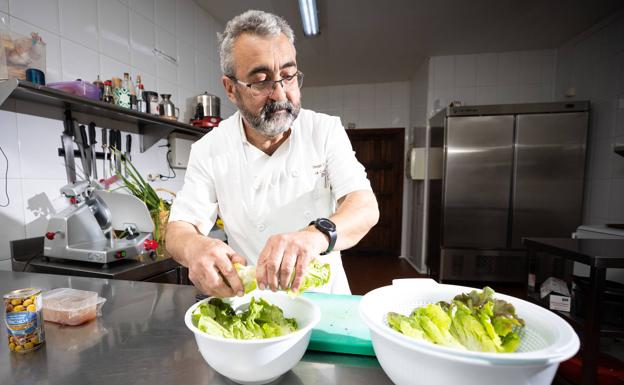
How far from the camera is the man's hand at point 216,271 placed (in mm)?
630

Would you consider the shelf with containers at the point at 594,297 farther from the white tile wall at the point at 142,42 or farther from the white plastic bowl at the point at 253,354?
the white tile wall at the point at 142,42

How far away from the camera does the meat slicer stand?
1444 millimetres

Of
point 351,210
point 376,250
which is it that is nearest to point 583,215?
point 376,250

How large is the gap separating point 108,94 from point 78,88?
0.25 metres

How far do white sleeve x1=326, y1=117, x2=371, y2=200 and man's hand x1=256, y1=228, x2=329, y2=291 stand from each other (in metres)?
0.53

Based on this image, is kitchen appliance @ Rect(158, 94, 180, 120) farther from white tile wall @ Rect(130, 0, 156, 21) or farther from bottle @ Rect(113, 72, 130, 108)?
white tile wall @ Rect(130, 0, 156, 21)

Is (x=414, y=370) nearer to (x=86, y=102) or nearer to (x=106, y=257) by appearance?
(x=106, y=257)

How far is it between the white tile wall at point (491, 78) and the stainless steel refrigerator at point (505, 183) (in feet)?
2.35

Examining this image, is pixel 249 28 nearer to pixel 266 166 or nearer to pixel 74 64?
pixel 266 166

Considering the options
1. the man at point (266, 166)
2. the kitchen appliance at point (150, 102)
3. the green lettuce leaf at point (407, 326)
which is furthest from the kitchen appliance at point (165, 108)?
the green lettuce leaf at point (407, 326)

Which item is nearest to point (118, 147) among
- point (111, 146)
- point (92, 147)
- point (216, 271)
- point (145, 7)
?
point (111, 146)

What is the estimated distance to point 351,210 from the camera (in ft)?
3.26

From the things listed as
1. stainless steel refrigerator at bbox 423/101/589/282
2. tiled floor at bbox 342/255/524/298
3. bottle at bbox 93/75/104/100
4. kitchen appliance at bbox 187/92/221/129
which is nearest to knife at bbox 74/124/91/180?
bottle at bbox 93/75/104/100

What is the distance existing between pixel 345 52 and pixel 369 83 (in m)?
1.34
